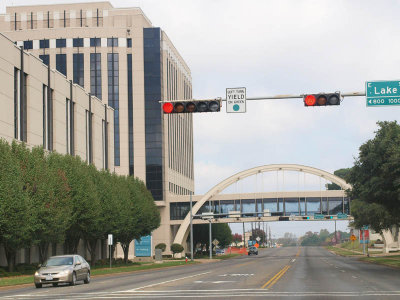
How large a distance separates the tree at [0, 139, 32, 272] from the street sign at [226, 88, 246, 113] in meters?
24.6

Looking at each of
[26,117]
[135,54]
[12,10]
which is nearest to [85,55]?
[135,54]

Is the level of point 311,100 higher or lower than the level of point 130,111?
lower

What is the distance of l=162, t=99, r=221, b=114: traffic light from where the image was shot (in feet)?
79.3

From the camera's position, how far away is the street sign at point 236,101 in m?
24.0

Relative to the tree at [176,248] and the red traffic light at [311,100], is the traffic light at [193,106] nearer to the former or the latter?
the red traffic light at [311,100]

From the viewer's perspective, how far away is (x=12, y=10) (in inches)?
4978

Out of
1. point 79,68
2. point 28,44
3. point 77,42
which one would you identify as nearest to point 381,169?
point 79,68

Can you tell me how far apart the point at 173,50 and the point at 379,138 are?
8640 centimetres

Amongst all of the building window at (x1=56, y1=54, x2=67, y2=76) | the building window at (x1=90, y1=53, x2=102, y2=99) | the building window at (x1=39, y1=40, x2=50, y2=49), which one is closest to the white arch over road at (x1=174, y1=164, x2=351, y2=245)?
the building window at (x1=90, y1=53, x2=102, y2=99)

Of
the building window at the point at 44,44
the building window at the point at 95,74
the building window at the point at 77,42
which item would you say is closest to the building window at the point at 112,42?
the building window at the point at 95,74

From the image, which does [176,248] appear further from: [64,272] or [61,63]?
[64,272]

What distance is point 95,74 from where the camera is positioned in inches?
4651

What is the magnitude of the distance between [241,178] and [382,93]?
4022 inches

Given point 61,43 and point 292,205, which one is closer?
point 61,43
